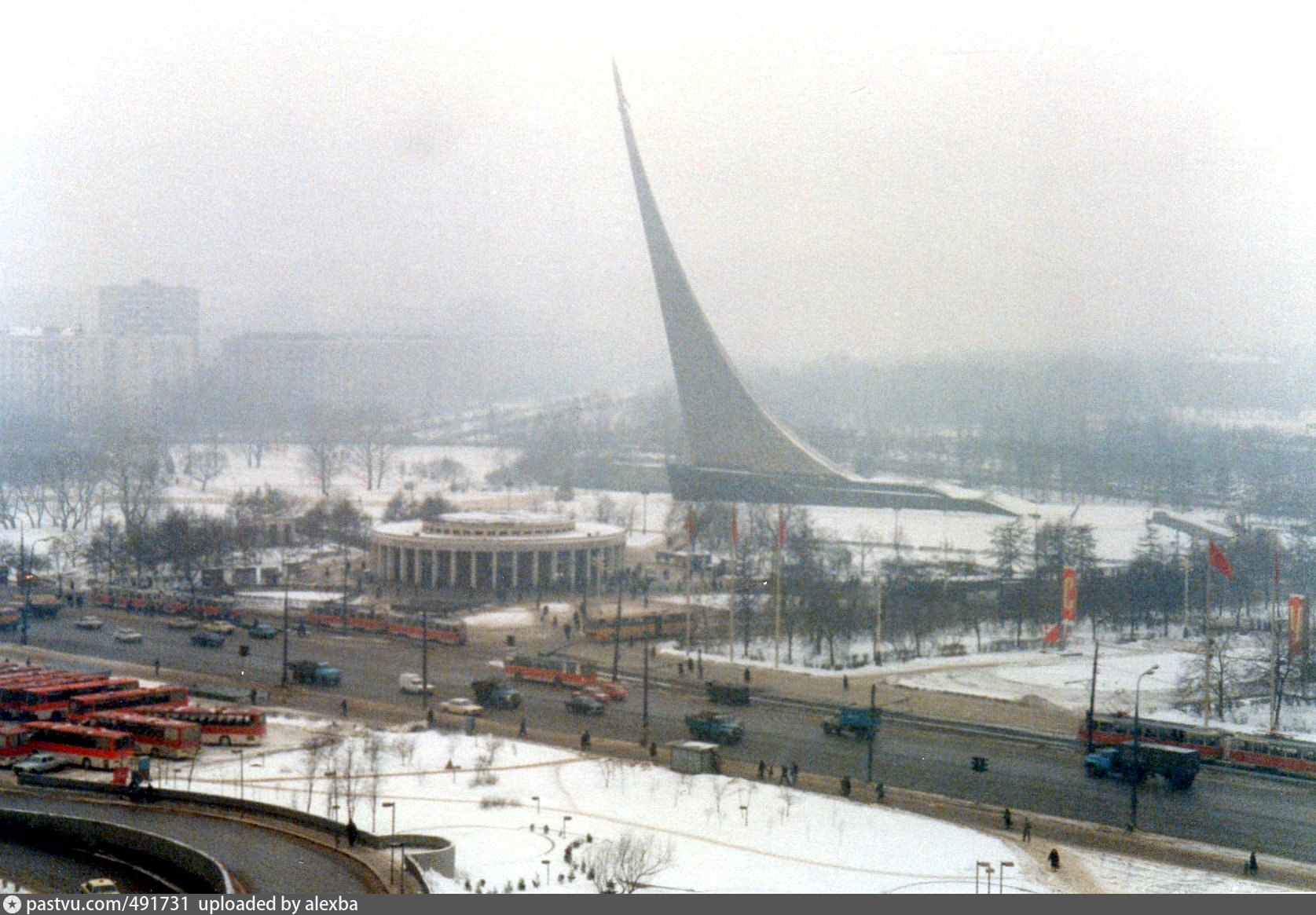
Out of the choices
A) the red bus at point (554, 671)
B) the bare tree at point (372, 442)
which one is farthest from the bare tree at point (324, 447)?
the red bus at point (554, 671)

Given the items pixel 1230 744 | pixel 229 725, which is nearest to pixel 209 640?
pixel 229 725

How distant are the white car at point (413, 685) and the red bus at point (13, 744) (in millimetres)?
1573

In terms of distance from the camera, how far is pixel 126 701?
595 centimetres

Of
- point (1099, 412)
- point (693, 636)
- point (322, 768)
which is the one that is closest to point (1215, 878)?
point (322, 768)

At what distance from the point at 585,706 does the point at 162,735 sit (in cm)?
155

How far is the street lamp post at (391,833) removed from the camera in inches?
155

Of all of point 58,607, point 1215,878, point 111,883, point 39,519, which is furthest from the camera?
point 39,519

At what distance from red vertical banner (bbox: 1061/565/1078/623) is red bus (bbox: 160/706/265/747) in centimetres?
395

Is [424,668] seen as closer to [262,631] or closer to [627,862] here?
[262,631]

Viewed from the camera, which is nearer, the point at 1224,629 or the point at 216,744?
the point at 216,744

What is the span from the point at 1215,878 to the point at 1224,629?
3.62 meters

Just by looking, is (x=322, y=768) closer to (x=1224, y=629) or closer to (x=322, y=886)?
(x=322, y=886)

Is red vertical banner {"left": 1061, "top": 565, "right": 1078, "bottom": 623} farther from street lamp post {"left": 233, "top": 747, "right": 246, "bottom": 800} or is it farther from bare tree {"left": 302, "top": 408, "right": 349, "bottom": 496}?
bare tree {"left": 302, "top": 408, "right": 349, "bottom": 496}

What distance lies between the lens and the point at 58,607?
28.5 ft
